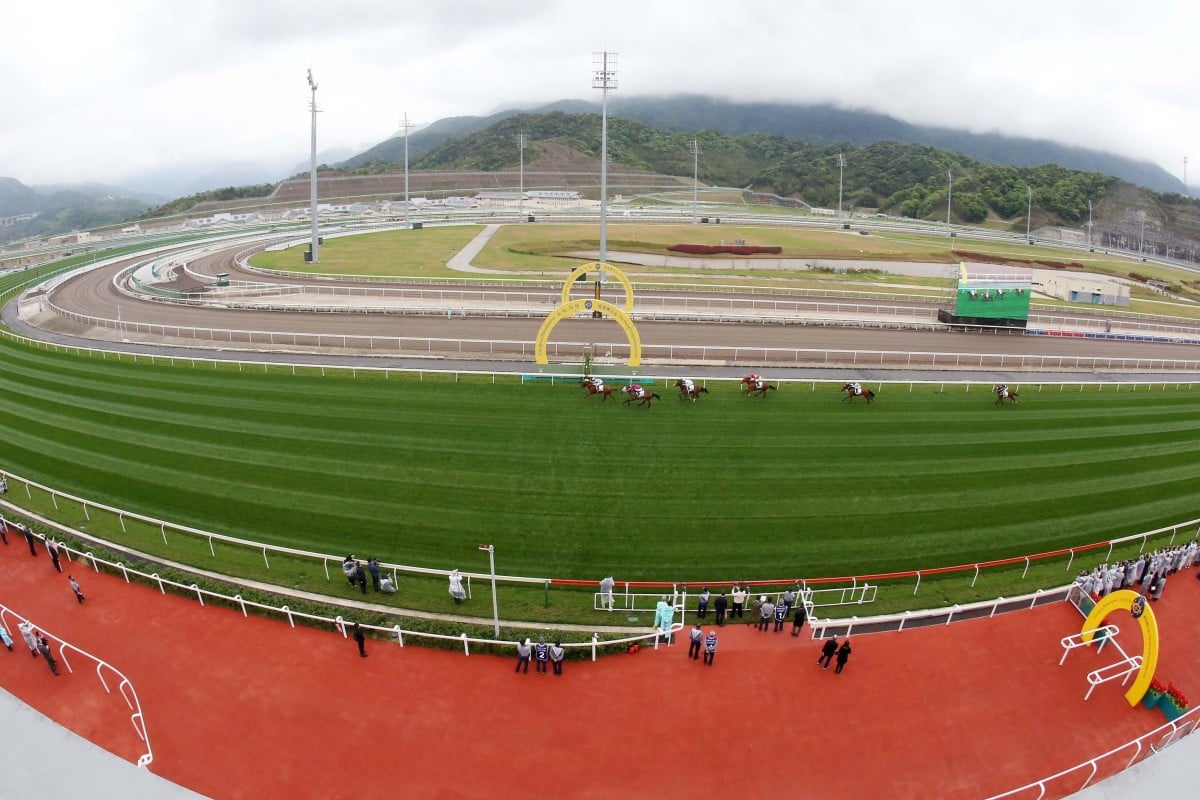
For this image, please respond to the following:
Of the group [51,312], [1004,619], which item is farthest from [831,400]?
[51,312]

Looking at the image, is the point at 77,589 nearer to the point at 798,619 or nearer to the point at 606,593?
the point at 606,593

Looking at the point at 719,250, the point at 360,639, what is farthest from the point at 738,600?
the point at 719,250

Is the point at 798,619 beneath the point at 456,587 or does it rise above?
beneath

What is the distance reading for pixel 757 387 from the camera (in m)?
29.5

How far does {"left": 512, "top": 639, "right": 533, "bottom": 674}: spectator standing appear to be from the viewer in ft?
47.3

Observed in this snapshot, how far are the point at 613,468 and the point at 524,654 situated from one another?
9.94 m

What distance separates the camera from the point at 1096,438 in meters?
27.6

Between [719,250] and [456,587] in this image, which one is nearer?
[456,587]

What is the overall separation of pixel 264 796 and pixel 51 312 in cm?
5064

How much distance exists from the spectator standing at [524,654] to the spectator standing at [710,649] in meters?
3.57

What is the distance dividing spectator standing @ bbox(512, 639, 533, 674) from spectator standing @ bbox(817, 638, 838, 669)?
5.97 metres

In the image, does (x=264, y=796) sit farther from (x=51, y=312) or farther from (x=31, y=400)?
(x=51, y=312)

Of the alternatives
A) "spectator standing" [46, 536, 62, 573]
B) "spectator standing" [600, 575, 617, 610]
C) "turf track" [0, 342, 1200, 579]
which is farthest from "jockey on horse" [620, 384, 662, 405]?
"spectator standing" [46, 536, 62, 573]

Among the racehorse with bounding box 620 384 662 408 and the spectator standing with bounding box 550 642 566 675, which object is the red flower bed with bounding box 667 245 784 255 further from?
the spectator standing with bounding box 550 642 566 675
